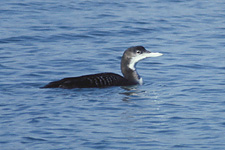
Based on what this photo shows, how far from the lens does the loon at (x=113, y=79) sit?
12.2m

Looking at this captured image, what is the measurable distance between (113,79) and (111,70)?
173 cm

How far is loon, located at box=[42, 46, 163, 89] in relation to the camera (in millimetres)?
12211

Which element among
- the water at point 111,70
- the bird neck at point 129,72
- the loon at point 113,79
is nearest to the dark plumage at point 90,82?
the loon at point 113,79

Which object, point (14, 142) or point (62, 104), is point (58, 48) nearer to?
point (62, 104)

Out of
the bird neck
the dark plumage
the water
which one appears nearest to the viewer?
the water

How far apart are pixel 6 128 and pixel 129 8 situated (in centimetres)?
1291

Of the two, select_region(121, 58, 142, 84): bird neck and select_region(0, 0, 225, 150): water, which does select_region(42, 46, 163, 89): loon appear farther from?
select_region(0, 0, 225, 150): water

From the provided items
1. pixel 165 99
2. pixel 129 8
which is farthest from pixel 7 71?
pixel 129 8

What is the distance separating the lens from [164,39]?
1759 cm

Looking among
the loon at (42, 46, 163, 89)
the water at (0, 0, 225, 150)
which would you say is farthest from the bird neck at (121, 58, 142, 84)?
the water at (0, 0, 225, 150)

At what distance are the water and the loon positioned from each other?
0.15 metres

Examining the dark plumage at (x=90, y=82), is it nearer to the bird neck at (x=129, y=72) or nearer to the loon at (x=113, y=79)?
the loon at (x=113, y=79)

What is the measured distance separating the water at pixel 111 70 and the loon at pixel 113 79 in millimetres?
147

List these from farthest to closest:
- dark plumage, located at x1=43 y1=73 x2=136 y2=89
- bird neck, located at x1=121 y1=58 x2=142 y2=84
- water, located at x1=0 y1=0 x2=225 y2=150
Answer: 1. bird neck, located at x1=121 y1=58 x2=142 y2=84
2. dark plumage, located at x1=43 y1=73 x2=136 y2=89
3. water, located at x1=0 y1=0 x2=225 y2=150
